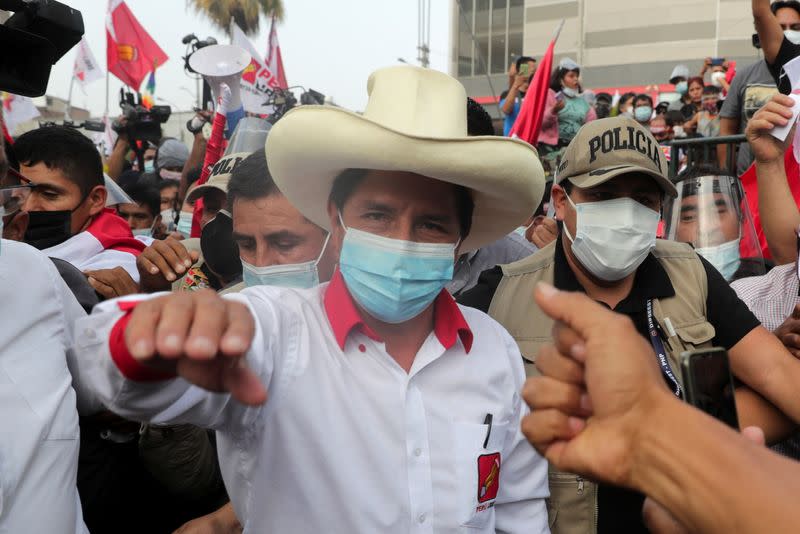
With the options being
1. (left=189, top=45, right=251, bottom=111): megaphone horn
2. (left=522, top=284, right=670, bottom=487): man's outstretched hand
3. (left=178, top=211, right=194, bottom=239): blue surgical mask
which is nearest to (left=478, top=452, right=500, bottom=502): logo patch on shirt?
(left=522, top=284, right=670, bottom=487): man's outstretched hand

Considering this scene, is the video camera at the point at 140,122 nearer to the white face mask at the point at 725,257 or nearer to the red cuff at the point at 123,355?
the white face mask at the point at 725,257

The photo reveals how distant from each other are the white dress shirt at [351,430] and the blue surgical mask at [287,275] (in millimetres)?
790

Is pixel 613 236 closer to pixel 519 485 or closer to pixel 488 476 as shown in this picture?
pixel 519 485

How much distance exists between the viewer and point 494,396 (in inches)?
72.4

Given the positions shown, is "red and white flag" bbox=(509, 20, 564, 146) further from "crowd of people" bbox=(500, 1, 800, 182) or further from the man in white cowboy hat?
the man in white cowboy hat

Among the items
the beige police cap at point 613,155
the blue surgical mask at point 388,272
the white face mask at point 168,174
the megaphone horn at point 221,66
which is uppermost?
the megaphone horn at point 221,66

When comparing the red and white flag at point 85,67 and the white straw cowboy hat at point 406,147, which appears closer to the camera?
the white straw cowboy hat at point 406,147

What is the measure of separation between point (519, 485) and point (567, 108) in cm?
803

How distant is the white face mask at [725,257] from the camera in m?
3.34

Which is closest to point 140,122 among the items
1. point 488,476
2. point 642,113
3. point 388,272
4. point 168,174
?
point 168,174

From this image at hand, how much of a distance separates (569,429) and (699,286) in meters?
1.65

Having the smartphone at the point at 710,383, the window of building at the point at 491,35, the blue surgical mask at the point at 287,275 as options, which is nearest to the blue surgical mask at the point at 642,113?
the blue surgical mask at the point at 287,275

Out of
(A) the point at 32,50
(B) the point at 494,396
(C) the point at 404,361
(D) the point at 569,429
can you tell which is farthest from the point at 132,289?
(D) the point at 569,429

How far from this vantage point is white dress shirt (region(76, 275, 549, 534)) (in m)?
1.56
